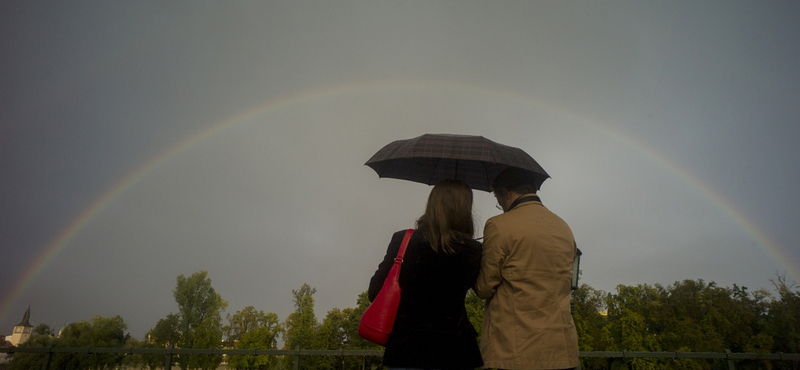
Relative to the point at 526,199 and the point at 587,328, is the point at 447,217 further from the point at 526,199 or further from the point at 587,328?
the point at 587,328

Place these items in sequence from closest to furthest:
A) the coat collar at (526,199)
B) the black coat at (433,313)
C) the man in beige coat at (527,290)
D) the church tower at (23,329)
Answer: the black coat at (433,313) → the man in beige coat at (527,290) → the coat collar at (526,199) → the church tower at (23,329)

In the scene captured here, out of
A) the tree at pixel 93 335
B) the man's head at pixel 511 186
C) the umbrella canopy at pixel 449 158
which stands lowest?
the tree at pixel 93 335

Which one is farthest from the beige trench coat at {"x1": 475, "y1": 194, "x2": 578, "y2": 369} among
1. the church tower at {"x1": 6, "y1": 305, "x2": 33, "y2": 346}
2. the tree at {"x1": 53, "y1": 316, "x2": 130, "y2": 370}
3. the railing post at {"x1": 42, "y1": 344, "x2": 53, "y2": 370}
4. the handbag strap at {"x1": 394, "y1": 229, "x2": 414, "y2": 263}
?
the church tower at {"x1": 6, "y1": 305, "x2": 33, "y2": 346}

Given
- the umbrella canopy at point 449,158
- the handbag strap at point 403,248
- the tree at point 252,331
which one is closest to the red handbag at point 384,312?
the handbag strap at point 403,248

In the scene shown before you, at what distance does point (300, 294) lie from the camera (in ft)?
185

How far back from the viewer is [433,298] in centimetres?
237

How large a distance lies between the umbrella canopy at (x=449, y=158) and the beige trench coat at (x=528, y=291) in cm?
76

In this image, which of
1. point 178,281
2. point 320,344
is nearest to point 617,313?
point 320,344

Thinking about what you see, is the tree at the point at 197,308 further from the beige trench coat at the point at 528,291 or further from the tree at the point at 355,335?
the beige trench coat at the point at 528,291

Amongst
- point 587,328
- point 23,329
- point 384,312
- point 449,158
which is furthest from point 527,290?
point 23,329

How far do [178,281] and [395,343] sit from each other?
6613 centimetres

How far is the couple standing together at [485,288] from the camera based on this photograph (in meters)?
2.35

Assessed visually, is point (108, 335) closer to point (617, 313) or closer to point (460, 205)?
point (617, 313)

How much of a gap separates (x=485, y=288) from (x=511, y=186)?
0.68 metres
